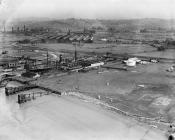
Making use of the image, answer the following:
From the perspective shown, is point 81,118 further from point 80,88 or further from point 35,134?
point 80,88

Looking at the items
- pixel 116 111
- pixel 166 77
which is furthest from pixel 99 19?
pixel 116 111

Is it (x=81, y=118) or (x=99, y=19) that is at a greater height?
(x=99, y=19)

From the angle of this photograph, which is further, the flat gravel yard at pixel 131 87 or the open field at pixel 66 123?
the flat gravel yard at pixel 131 87

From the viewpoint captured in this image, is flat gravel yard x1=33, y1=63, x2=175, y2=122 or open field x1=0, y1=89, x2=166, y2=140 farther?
flat gravel yard x1=33, y1=63, x2=175, y2=122

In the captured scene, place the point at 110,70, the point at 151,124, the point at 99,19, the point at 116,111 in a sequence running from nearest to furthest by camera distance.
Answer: the point at 151,124, the point at 116,111, the point at 110,70, the point at 99,19

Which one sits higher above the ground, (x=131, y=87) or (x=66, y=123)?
(x=131, y=87)

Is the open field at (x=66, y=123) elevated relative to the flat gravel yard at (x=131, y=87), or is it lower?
lower

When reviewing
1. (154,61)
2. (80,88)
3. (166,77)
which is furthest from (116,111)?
(154,61)

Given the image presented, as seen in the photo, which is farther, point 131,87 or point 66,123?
point 131,87

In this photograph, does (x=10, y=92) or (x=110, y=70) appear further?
(x=110, y=70)

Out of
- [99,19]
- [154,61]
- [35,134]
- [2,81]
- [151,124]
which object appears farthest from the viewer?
[99,19]

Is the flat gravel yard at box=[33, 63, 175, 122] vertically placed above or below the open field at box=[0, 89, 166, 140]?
above
